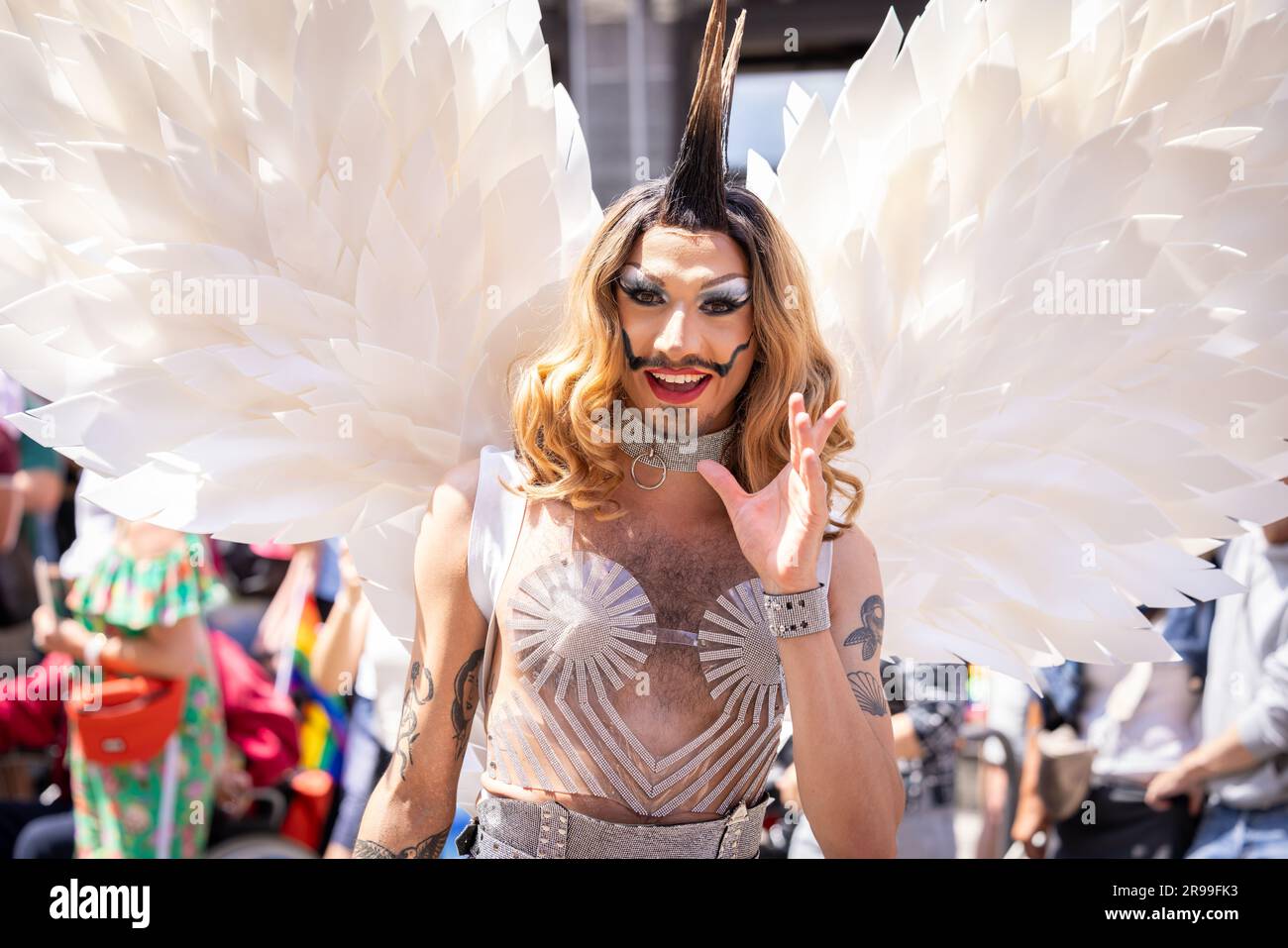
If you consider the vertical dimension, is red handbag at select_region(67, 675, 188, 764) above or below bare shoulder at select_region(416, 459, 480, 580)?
below

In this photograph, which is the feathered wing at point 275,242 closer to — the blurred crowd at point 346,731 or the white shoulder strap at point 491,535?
the white shoulder strap at point 491,535

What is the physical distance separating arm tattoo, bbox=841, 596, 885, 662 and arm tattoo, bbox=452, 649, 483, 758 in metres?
0.55

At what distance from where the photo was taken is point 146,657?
138 inches

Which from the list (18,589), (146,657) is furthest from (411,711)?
(18,589)

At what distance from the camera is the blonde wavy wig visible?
1.87 metres

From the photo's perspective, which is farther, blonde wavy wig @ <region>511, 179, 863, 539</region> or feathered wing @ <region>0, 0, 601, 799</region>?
feathered wing @ <region>0, 0, 601, 799</region>

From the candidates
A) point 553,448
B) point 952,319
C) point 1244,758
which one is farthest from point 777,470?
point 1244,758

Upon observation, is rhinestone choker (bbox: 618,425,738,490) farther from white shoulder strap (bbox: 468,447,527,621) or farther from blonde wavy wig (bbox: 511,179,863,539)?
white shoulder strap (bbox: 468,447,527,621)

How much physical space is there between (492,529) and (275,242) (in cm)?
64

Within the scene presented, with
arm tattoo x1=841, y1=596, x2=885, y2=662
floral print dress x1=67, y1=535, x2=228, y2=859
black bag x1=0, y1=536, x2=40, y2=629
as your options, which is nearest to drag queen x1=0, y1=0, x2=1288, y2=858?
arm tattoo x1=841, y1=596, x2=885, y2=662

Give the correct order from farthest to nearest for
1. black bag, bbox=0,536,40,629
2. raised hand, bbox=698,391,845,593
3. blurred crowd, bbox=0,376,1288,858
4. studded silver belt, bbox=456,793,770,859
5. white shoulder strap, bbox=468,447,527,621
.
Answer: black bag, bbox=0,536,40,629 → blurred crowd, bbox=0,376,1288,858 → white shoulder strap, bbox=468,447,527,621 → studded silver belt, bbox=456,793,770,859 → raised hand, bbox=698,391,845,593

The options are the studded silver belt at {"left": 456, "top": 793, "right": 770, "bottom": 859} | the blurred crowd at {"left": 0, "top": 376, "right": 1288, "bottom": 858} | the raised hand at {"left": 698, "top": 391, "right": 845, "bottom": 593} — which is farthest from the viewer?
the blurred crowd at {"left": 0, "top": 376, "right": 1288, "bottom": 858}

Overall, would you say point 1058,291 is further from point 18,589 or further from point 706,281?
point 18,589
